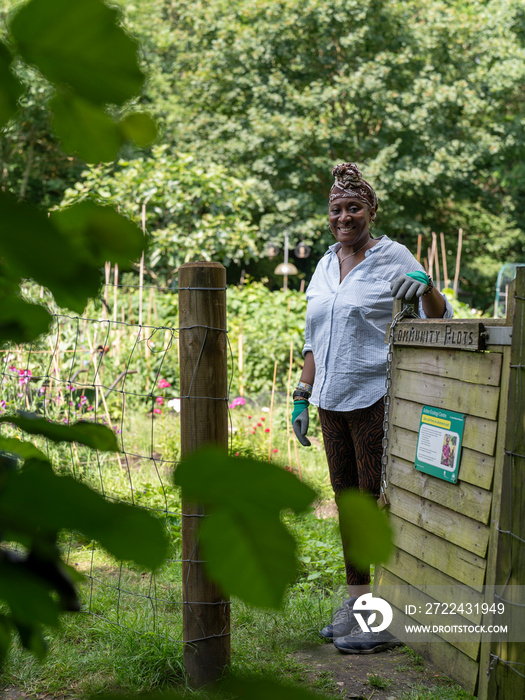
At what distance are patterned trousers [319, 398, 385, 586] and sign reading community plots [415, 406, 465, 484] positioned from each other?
0.31 m

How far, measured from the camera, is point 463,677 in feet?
6.82

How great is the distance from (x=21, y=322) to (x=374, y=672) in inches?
107

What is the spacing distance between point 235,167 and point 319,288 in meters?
14.8

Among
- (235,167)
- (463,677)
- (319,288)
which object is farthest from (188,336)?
(235,167)

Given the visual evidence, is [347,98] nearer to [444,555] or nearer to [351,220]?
[351,220]

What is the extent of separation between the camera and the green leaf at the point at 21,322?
0.32 m

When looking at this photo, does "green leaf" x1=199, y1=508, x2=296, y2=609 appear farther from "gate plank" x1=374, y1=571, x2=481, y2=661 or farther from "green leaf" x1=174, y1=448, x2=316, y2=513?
"gate plank" x1=374, y1=571, x2=481, y2=661

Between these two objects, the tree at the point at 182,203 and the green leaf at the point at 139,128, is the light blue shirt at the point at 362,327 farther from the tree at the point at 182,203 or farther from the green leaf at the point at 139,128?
the tree at the point at 182,203

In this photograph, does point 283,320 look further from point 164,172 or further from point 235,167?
point 235,167

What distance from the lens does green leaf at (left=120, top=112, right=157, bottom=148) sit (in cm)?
30

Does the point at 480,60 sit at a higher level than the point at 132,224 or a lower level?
higher

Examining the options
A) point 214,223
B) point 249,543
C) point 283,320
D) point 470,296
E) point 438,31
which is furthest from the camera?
point 470,296

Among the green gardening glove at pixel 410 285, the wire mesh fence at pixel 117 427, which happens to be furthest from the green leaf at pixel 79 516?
the green gardening glove at pixel 410 285

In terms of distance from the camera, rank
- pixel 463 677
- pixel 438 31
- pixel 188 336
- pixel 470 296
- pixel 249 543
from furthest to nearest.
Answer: pixel 470 296 < pixel 438 31 < pixel 188 336 < pixel 463 677 < pixel 249 543
